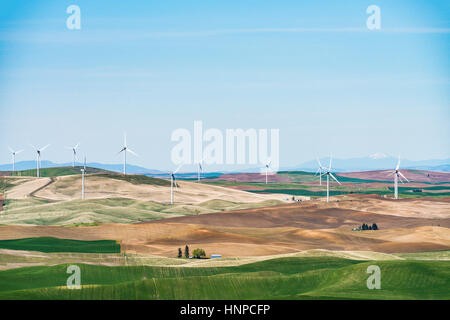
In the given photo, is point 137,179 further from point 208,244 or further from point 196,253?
point 196,253

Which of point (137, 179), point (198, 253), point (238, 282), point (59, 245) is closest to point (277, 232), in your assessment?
point (198, 253)

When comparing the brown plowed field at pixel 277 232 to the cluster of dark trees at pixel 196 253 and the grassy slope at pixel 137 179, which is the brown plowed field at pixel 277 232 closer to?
the cluster of dark trees at pixel 196 253

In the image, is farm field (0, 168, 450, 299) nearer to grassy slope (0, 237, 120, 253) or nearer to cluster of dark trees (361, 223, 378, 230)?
grassy slope (0, 237, 120, 253)

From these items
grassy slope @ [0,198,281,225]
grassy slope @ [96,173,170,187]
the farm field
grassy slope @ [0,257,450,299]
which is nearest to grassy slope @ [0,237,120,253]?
the farm field

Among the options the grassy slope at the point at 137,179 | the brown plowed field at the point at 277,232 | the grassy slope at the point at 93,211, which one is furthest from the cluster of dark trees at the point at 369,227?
the grassy slope at the point at 137,179

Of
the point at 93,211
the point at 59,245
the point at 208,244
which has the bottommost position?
the point at 208,244

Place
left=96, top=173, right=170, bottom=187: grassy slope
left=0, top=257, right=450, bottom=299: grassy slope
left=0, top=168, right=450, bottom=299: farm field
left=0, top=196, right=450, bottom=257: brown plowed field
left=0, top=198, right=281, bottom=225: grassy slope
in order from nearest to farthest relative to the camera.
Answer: left=0, top=257, right=450, bottom=299: grassy slope
left=0, top=168, right=450, bottom=299: farm field
left=0, top=196, right=450, bottom=257: brown plowed field
left=0, top=198, right=281, bottom=225: grassy slope
left=96, top=173, right=170, bottom=187: grassy slope
